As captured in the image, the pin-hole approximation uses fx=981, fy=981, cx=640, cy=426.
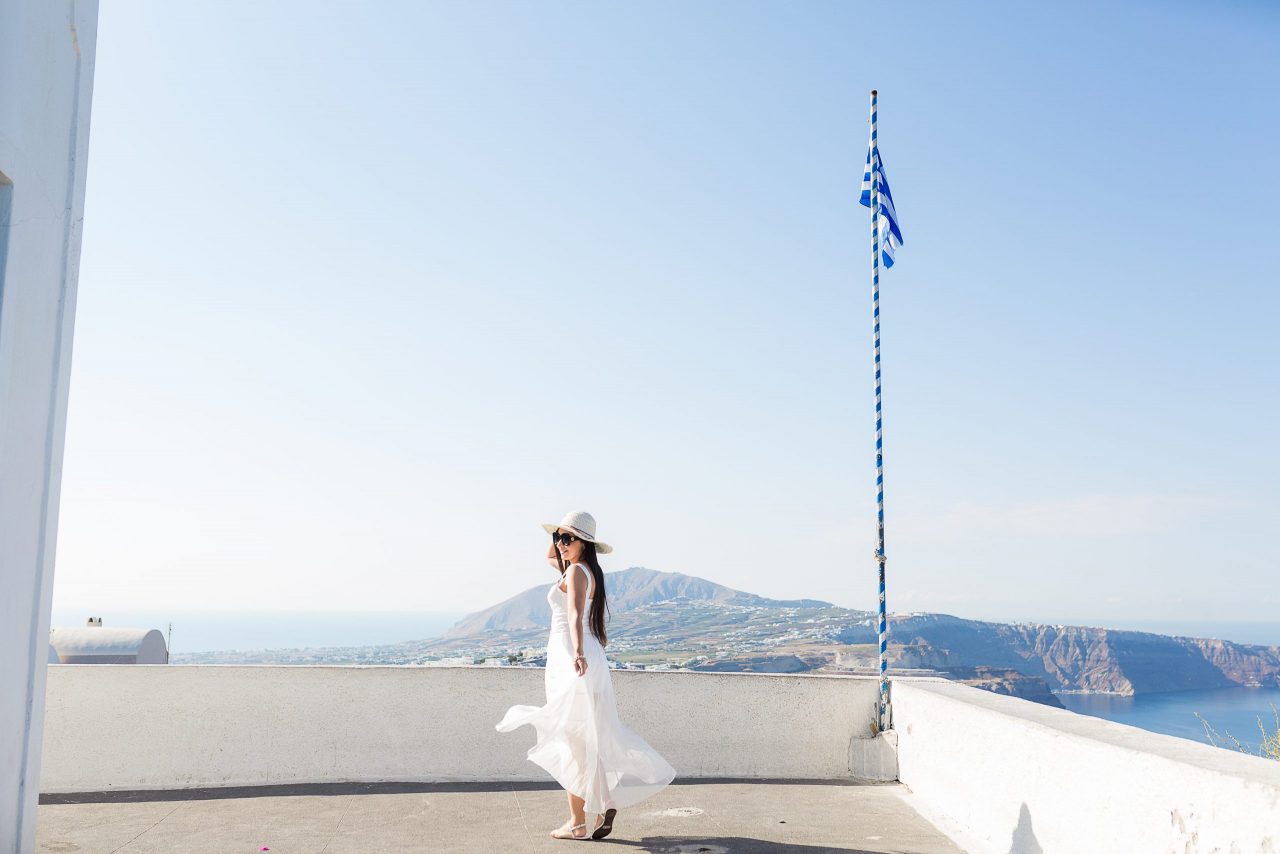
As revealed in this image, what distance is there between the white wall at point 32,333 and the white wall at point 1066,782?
4928mm

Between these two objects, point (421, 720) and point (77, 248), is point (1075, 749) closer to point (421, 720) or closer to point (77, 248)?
point (421, 720)

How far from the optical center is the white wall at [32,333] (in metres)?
4.27

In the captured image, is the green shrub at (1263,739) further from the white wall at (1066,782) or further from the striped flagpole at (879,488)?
the striped flagpole at (879,488)

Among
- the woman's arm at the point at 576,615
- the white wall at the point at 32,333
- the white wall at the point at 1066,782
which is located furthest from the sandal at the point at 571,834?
the white wall at the point at 32,333

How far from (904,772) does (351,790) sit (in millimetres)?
4308

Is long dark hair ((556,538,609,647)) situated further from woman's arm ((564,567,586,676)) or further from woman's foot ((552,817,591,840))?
woman's foot ((552,817,591,840))

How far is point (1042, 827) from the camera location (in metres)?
5.19

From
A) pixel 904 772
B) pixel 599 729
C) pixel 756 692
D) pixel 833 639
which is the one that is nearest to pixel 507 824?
pixel 599 729

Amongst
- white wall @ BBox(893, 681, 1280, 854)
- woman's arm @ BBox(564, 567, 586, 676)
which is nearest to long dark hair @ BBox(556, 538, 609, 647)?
woman's arm @ BBox(564, 567, 586, 676)

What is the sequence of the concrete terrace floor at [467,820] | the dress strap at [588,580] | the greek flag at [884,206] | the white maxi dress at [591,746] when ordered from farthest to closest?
the greek flag at [884,206], the dress strap at [588,580], the white maxi dress at [591,746], the concrete terrace floor at [467,820]

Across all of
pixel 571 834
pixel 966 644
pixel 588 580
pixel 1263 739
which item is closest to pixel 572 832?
pixel 571 834

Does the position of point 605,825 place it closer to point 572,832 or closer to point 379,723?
point 572,832

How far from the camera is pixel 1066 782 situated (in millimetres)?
4969

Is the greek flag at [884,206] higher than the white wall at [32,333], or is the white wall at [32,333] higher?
the greek flag at [884,206]
